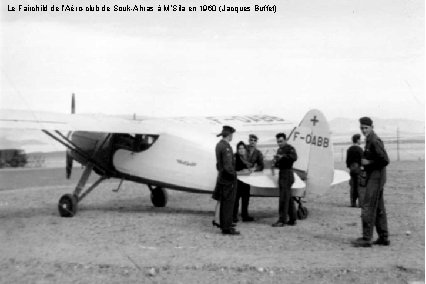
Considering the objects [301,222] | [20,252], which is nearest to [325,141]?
[301,222]

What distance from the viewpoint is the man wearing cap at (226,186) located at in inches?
360

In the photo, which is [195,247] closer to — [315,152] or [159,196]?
[315,152]

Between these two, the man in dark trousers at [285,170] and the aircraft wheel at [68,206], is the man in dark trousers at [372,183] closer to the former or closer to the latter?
the man in dark trousers at [285,170]

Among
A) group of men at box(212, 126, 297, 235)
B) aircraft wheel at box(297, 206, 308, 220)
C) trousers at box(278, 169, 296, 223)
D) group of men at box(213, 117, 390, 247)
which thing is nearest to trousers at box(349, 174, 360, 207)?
group of men at box(213, 117, 390, 247)

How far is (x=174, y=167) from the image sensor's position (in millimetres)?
11344

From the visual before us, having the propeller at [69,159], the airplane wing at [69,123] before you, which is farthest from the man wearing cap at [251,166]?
the propeller at [69,159]

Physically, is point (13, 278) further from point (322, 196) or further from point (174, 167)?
point (322, 196)

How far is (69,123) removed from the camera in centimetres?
1112

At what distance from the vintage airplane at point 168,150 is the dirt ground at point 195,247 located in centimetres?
71

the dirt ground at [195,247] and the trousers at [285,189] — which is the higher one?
the trousers at [285,189]

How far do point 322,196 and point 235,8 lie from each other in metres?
7.19

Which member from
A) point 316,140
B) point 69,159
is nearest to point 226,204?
point 316,140

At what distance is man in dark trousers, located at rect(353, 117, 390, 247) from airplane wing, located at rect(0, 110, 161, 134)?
193 inches

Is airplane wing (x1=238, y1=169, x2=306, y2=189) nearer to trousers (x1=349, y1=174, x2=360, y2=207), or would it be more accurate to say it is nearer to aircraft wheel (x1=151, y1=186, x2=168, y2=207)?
trousers (x1=349, y1=174, x2=360, y2=207)
